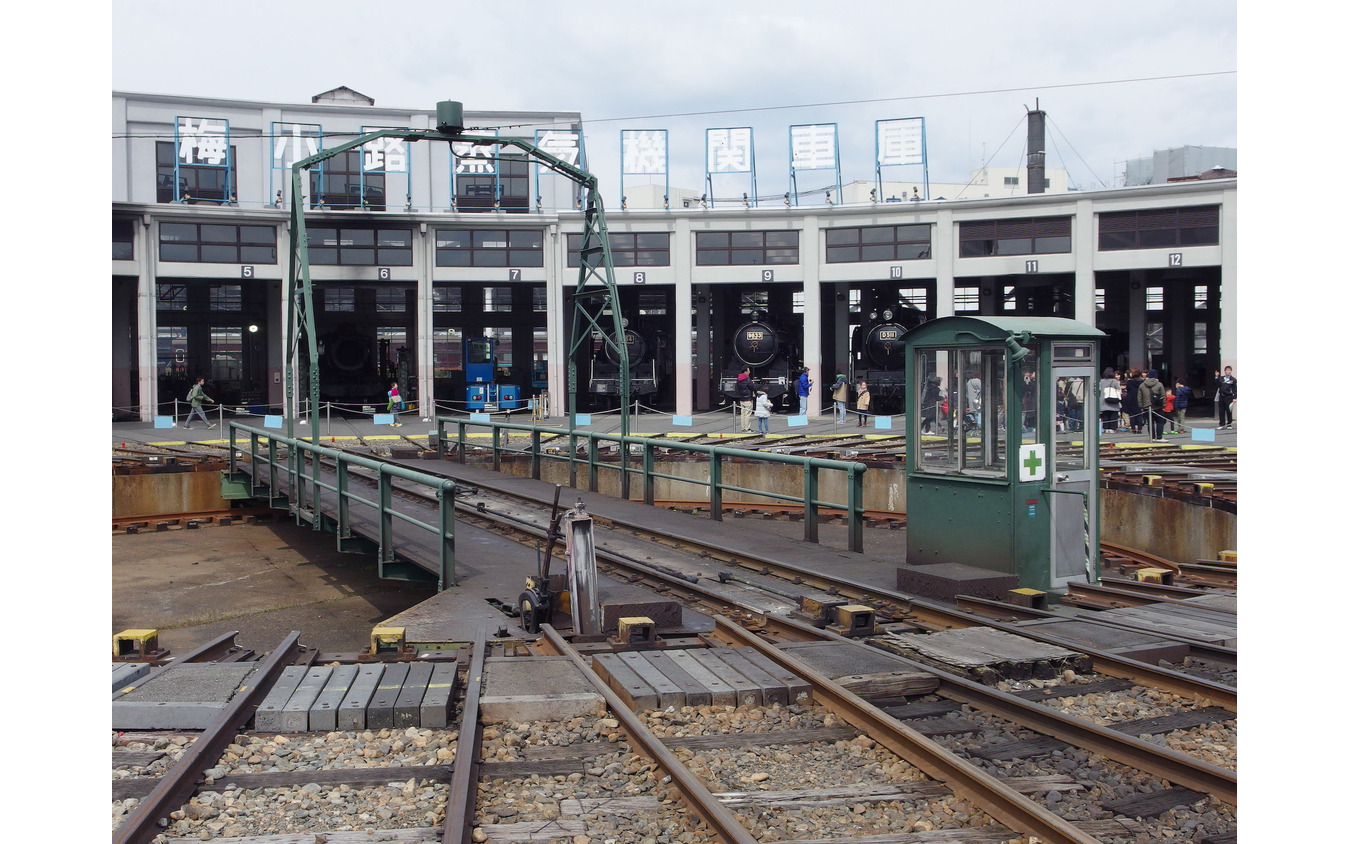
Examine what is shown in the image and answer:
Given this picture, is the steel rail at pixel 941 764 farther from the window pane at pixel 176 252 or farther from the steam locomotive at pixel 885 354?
the window pane at pixel 176 252

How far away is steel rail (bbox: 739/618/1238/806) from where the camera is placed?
4742 mm

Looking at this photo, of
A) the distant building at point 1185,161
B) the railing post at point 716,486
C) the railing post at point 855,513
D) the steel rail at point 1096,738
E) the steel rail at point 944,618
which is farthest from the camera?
the distant building at point 1185,161

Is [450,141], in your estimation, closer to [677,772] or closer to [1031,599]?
[1031,599]

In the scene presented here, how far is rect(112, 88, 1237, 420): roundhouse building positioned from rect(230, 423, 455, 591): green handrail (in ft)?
56.6

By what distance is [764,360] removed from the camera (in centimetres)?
3962

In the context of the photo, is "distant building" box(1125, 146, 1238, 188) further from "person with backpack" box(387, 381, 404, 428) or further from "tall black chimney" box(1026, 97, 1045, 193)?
"person with backpack" box(387, 381, 404, 428)

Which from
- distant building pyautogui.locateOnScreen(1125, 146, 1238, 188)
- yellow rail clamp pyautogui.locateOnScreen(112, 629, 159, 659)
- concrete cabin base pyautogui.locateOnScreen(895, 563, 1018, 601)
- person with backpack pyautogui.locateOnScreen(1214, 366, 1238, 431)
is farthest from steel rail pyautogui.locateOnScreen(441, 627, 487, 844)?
distant building pyautogui.locateOnScreen(1125, 146, 1238, 188)

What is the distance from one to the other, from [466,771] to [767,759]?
1500mm

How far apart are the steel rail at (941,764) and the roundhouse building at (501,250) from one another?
29115mm

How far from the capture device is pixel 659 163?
121 ft

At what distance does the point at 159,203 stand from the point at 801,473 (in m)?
25.1

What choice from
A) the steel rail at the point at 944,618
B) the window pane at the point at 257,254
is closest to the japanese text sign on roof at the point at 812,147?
the window pane at the point at 257,254

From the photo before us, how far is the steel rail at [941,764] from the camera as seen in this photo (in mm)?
4191

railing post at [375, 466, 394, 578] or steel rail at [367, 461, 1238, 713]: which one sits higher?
railing post at [375, 466, 394, 578]
